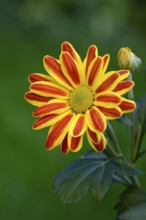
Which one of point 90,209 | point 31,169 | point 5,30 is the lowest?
point 90,209

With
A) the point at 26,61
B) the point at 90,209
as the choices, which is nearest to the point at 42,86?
the point at 90,209

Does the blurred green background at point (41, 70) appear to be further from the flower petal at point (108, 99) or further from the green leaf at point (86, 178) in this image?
the flower petal at point (108, 99)

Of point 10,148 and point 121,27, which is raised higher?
point 121,27

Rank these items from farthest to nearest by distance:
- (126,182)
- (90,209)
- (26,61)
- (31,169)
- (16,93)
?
1. (26,61)
2. (16,93)
3. (31,169)
4. (90,209)
5. (126,182)

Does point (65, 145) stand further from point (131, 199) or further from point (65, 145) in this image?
point (131, 199)

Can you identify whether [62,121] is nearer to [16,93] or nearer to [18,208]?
[18,208]

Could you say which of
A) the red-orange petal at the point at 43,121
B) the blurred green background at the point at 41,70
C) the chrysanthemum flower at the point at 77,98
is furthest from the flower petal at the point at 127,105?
the blurred green background at the point at 41,70
